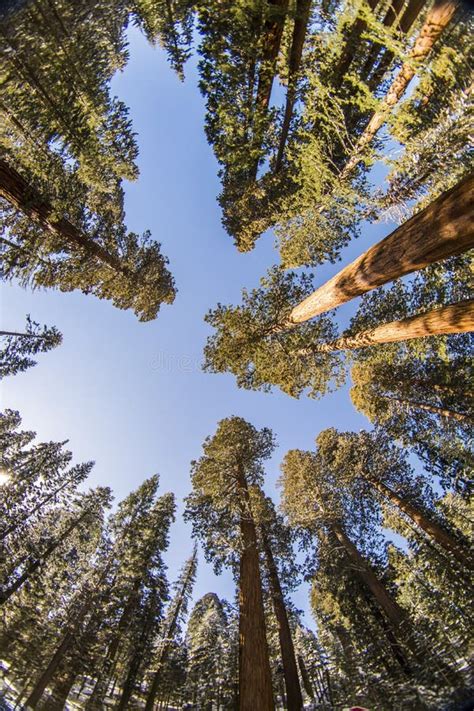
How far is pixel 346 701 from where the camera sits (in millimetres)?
5918

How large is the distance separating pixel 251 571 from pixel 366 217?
36.1 feet

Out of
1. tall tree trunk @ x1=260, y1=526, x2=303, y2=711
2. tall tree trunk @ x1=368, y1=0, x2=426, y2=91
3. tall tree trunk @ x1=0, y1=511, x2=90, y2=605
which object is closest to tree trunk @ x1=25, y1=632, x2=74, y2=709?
tall tree trunk @ x1=0, y1=511, x2=90, y2=605

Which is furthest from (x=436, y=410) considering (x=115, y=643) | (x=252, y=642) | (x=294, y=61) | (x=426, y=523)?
(x=115, y=643)

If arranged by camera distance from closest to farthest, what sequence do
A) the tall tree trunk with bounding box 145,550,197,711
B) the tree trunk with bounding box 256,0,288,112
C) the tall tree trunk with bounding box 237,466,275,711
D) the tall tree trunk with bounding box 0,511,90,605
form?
1. the tree trunk with bounding box 256,0,288,112
2. the tall tree trunk with bounding box 237,466,275,711
3. the tall tree trunk with bounding box 145,550,197,711
4. the tall tree trunk with bounding box 0,511,90,605

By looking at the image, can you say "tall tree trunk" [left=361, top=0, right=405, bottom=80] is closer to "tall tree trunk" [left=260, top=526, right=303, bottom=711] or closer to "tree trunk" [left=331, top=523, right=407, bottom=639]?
"tree trunk" [left=331, top=523, right=407, bottom=639]

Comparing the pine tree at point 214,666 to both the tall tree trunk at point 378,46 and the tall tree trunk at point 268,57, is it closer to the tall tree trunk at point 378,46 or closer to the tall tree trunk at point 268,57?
the tall tree trunk at point 268,57

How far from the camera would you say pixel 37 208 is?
7262mm

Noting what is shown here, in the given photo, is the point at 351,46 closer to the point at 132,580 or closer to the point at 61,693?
the point at 61,693

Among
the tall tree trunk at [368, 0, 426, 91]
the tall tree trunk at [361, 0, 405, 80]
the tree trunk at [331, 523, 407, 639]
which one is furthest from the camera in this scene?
the tree trunk at [331, 523, 407, 639]

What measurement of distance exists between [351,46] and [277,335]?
718 centimetres

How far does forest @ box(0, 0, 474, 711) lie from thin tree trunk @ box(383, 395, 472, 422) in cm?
15

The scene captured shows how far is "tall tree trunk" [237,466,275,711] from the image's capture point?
238 inches

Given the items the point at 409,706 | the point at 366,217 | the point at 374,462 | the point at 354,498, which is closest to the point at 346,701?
the point at 409,706

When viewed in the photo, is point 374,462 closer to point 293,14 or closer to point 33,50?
point 293,14
